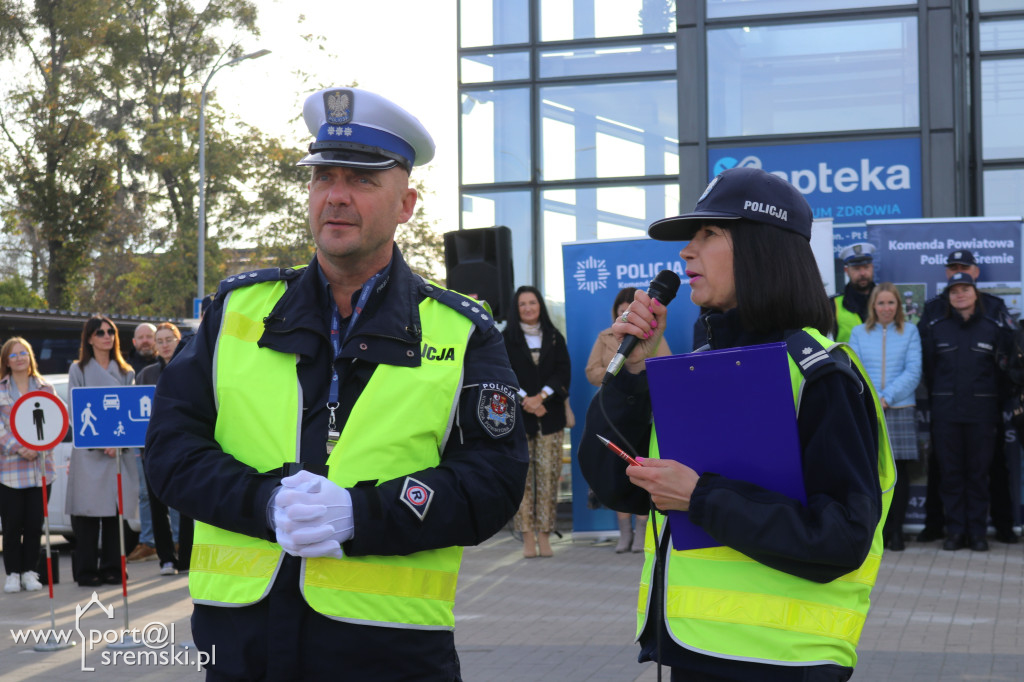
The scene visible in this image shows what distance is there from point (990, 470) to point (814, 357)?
893cm

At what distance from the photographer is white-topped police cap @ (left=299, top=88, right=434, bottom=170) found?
2920mm

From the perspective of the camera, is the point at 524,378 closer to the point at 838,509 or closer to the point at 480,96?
the point at 480,96

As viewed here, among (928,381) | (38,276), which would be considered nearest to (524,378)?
(928,381)

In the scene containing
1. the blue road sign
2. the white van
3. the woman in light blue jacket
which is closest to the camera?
the blue road sign

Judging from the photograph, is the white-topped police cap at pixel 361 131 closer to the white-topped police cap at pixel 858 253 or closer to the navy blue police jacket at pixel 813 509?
the navy blue police jacket at pixel 813 509

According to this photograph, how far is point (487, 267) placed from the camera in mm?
11945

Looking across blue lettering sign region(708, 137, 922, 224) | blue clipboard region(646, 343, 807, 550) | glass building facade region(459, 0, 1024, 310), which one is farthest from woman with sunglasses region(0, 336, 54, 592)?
blue clipboard region(646, 343, 807, 550)

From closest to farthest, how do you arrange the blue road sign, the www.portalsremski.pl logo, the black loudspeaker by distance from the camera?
1. the www.portalsremski.pl logo
2. the blue road sign
3. the black loudspeaker

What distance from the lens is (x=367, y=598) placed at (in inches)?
103

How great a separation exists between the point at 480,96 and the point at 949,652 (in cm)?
893

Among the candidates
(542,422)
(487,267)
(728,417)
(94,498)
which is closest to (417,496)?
(728,417)

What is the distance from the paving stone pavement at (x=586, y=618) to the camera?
653 centimetres

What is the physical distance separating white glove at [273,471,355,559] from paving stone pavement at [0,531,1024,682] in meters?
4.03

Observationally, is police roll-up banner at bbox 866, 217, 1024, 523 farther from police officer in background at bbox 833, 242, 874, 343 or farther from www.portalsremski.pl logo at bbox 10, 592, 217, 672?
www.portalsremski.pl logo at bbox 10, 592, 217, 672
